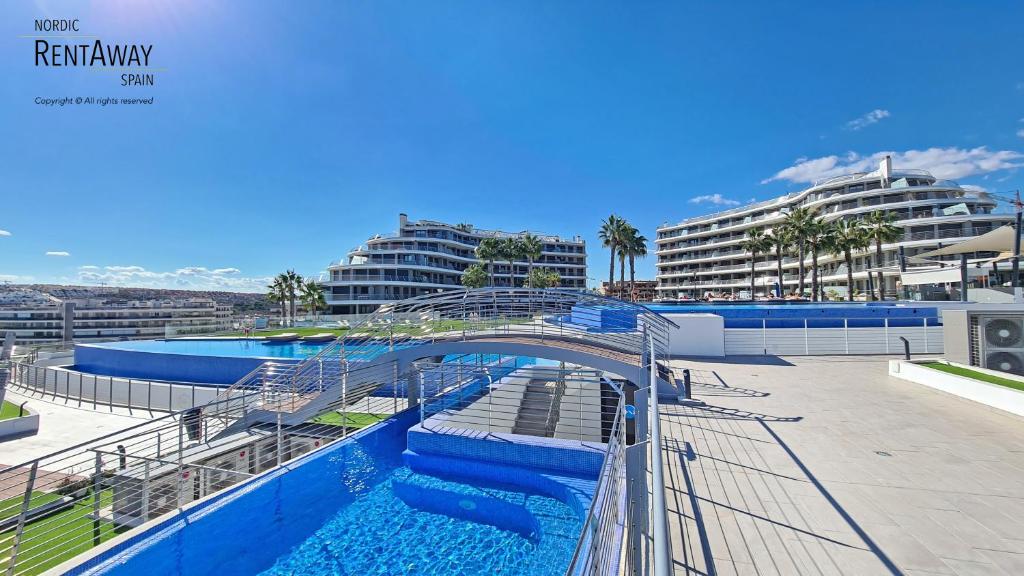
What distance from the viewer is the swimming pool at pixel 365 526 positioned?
5441 mm

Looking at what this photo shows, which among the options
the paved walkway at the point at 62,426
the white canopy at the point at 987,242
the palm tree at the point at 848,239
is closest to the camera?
the paved walkway at the point at 62,426

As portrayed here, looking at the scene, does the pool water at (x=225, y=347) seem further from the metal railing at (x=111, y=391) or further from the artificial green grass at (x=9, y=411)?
the artificial green grass at (x=9, y=411)

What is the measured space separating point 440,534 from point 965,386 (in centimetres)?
1119

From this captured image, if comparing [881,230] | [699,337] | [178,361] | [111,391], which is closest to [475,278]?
[178,361]

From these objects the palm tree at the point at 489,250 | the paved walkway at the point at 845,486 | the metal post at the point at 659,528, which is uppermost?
the palm tree at the point at 489,250

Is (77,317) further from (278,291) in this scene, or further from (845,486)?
(845,486)

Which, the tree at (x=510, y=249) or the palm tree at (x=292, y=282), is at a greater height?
the tree at (x=510, y=249)

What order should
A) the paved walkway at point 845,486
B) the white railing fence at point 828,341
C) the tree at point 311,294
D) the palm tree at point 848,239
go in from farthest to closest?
the tree at point 311,294 < the palm tree at point 848,239 < the white railing fence at point 828,341 < the paved walkway at point 845,486

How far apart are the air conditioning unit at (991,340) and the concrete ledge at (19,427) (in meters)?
27.7

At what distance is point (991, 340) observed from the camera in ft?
32.2

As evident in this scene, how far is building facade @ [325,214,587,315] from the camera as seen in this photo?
5238cm

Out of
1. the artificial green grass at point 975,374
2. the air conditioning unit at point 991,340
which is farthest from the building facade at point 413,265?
the air conditioning unit at point 991,340

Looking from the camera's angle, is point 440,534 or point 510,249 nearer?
point 440,534

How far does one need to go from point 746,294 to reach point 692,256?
12.4 metres
